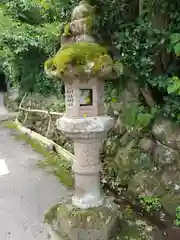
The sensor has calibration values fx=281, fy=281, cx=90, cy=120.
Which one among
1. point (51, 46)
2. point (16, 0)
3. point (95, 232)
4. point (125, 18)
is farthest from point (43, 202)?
point (16, 0)

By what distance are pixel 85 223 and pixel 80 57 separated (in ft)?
5.58

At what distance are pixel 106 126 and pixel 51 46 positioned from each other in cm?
452

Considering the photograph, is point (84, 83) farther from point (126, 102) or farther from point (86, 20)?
point (126, 102)

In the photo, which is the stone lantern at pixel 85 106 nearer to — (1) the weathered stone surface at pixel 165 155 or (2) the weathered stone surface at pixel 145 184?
(2) the weathered stone surface at pixel 145 184

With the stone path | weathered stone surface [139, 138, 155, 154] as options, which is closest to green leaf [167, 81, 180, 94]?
weathered stone surface [139, 138, 155, 154]

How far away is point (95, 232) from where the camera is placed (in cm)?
295

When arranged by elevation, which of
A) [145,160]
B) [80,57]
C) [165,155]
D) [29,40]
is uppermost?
[29,40]

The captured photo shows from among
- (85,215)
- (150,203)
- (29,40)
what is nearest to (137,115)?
(150,203)

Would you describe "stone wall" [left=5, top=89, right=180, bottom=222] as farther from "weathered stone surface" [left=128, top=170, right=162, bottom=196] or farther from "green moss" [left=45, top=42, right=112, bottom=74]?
"green moss" [left=45, top=42, right=112, bottom=74]

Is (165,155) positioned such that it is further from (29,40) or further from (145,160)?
(29,40)

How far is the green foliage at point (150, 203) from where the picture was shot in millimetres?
3807

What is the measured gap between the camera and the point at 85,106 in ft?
9.41

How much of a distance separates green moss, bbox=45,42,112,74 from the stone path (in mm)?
1921

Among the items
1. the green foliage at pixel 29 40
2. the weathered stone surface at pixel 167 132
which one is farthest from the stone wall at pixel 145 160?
the green foliage at pixel 29 40
